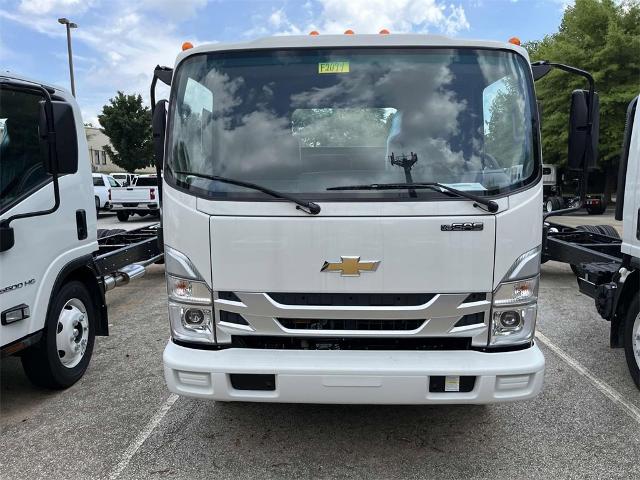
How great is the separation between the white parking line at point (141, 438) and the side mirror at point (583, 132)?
326 centimetres

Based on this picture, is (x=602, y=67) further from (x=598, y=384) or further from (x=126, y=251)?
(x=126, y=251)

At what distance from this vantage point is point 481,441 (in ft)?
10.7

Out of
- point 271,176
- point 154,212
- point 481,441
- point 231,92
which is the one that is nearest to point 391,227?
point 271,176

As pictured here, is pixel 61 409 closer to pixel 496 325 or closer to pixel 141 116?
pixel 496 325

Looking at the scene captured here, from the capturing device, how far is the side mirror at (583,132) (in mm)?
3064

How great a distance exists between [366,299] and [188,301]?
1.02m

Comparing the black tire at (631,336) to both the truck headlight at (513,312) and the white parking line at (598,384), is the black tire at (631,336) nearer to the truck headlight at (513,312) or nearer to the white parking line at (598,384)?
the white parking line at (598,384)

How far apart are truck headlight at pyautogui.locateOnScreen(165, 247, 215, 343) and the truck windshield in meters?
0.44

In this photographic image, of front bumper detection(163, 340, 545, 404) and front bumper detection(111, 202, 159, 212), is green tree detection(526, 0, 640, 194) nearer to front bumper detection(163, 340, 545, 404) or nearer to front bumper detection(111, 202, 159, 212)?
front bumper detection(111, 202, 159, 212)

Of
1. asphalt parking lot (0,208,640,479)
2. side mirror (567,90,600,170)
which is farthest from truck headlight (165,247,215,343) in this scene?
side mirror (567,90,600,170)

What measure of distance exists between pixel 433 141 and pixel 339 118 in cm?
57

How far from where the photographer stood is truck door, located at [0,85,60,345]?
3396 mm

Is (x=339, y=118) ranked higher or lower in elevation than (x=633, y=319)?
higher

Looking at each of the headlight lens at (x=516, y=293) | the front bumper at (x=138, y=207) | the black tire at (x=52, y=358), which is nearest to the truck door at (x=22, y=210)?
the black tire at (x=52, y=358)
